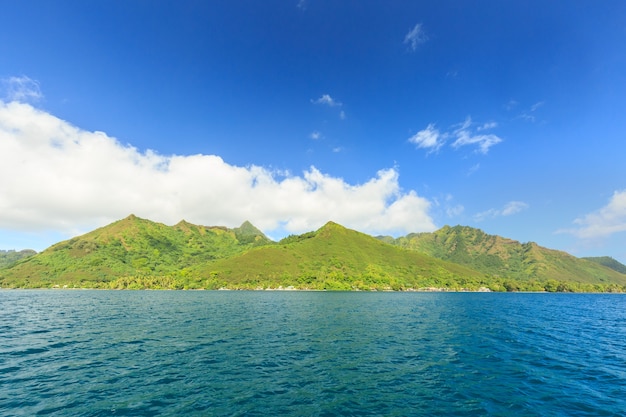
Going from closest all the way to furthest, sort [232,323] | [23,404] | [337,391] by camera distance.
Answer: [23,404]
[337,391]
[232,323]

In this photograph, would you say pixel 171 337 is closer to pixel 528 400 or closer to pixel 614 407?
pixel 528 400

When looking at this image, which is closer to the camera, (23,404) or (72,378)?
(23,404)

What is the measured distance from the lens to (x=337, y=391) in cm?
2570

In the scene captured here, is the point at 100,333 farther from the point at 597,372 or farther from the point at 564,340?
the point at 564,340

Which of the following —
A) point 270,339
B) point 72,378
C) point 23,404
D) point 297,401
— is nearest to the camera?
point 23,404

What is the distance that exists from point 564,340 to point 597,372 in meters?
23.0

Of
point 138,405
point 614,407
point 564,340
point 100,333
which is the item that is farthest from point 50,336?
point 564,340

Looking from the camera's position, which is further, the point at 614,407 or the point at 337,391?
the point at 337,391

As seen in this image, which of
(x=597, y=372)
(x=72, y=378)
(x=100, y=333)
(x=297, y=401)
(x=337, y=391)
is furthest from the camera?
(x=100, y=333)

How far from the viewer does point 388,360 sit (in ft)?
118

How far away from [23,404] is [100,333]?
34.6 m

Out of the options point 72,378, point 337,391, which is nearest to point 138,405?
point 72,378

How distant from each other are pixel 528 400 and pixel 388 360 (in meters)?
14.6

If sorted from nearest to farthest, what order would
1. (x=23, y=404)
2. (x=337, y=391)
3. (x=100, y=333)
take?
1. (x=23, y=404)
2. (x=337, y=391)
3. (x=100, y=333)
